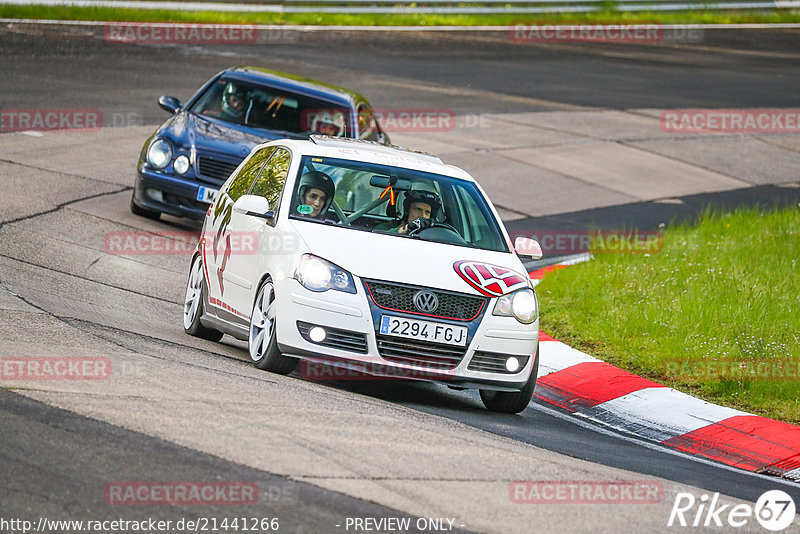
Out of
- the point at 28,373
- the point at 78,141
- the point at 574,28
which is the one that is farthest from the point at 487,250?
the point at 574,28

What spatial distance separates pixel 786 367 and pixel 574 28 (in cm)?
2673

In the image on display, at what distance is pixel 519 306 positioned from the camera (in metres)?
8.30

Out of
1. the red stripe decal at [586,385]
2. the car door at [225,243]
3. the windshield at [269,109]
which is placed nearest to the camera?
the car door at [225,243]

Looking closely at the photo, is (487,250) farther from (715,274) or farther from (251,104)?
(251,104)

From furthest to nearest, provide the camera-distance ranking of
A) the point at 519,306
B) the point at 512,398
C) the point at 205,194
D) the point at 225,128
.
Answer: the point at 225,128 → the point at 205,194 → the point at 512,398 → the point at 519,306

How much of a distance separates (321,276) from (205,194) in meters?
5.90

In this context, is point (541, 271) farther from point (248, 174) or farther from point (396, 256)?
point (396, 256)

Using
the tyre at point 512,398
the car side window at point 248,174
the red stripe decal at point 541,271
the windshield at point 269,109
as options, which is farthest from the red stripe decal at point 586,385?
the windshield at point 269,109

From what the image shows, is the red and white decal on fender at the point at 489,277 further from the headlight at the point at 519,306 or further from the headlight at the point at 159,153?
the headlight at the point at 159,153

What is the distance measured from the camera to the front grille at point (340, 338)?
7926 millimetres

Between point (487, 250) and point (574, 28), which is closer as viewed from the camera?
point (487, 250)

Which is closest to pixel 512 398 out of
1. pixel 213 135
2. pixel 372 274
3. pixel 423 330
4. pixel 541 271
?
pixel 423 330

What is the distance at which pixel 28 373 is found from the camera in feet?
22.9

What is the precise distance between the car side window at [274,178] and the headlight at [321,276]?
1008 mm
